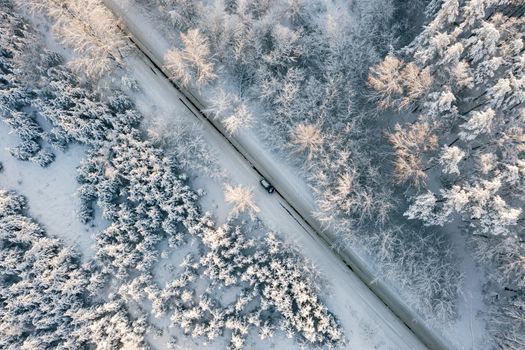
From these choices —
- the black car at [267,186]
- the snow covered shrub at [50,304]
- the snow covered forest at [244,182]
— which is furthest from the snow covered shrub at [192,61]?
the snow covered shrub at [50,304]

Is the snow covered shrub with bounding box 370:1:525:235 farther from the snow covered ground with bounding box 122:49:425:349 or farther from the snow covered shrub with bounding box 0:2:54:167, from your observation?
the snow covered shrub with bounding box 0:2:54:167

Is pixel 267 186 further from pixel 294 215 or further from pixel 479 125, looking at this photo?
pixel 479 125

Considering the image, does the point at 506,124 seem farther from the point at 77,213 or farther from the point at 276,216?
the point at 77,213

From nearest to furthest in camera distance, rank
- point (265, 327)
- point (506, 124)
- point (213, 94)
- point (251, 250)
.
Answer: point (506, 124) < point (265, 327) < point (251, 250) < point (213, 94)

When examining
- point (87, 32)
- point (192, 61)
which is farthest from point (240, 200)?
point (87, 32)

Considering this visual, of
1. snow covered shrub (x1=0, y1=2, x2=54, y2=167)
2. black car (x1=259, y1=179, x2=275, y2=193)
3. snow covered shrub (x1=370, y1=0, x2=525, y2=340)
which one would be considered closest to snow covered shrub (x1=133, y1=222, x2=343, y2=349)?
black car (x1=259, y1=179, x2=275, y2=193)

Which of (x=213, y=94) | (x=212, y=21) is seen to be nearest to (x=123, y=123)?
(x=213, y=94)

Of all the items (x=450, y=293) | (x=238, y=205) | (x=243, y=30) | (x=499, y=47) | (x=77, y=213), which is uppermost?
(x=499, y=47)
